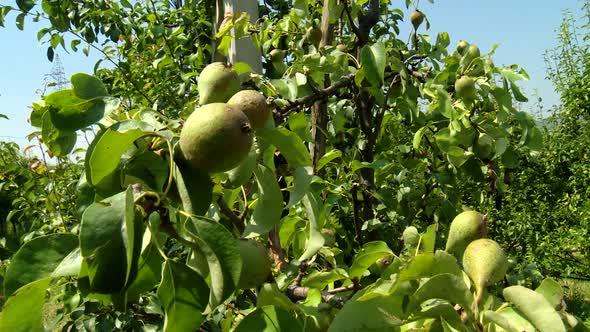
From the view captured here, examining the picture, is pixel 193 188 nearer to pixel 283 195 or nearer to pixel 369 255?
pixel 369 255

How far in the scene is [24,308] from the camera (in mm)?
519

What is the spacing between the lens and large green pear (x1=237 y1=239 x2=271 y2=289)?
2.48 feet

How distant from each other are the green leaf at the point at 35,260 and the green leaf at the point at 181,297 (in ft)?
0.37

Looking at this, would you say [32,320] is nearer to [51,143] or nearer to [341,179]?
[51,143]

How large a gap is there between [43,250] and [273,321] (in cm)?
26

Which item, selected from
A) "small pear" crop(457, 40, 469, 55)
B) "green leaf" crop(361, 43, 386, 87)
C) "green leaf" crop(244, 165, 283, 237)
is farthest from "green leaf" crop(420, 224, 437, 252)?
"small pear" crop(457, 40, 469, 55)

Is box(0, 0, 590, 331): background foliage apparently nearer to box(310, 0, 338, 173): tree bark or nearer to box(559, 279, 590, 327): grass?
box(310, 0, 338, 173): tree bark

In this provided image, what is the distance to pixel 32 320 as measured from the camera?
0.53m

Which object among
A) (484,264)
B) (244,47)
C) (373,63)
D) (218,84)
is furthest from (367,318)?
(244,47)

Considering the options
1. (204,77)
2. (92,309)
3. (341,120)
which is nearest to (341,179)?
(341,120)

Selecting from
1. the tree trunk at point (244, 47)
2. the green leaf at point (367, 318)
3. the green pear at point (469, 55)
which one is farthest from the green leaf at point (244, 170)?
the tree trunk at point (244, 47)

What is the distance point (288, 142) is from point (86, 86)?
0.28 metres

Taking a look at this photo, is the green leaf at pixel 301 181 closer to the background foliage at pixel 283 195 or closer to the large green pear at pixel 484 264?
the background foliage at pixel 283 195

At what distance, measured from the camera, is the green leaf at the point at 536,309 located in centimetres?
52
